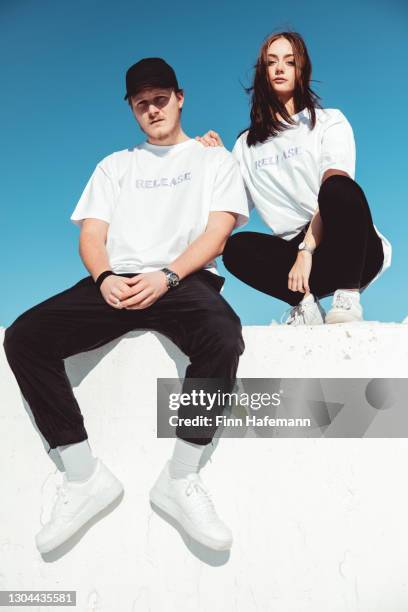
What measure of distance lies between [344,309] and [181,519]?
0.93 meters

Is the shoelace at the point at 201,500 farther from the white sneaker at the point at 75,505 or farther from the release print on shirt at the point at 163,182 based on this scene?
the release print on shirt at the point at 163,182

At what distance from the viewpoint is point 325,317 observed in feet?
6.87

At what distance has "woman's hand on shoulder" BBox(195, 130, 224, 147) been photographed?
7.63 feet

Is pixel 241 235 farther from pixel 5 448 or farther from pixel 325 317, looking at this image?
pixel 5 448

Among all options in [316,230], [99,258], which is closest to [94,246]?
[99,258]

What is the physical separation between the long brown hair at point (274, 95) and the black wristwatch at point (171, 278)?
0.91 m

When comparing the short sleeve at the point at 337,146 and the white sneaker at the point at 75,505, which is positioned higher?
the short sleeve at the point at 337,146

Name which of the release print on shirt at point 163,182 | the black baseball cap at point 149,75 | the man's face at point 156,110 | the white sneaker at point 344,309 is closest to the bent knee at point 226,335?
the white sneaker at point 344,309

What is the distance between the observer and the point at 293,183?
236 centimetres

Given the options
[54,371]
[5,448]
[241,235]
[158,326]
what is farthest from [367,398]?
[5,448]

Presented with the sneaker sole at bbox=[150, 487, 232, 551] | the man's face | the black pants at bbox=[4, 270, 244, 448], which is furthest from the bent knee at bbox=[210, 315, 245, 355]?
the man's face

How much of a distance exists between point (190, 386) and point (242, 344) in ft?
0.72

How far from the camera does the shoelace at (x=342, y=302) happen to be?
204 cm

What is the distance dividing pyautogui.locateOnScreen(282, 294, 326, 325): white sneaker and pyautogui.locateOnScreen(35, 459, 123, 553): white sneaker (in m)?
0.91
